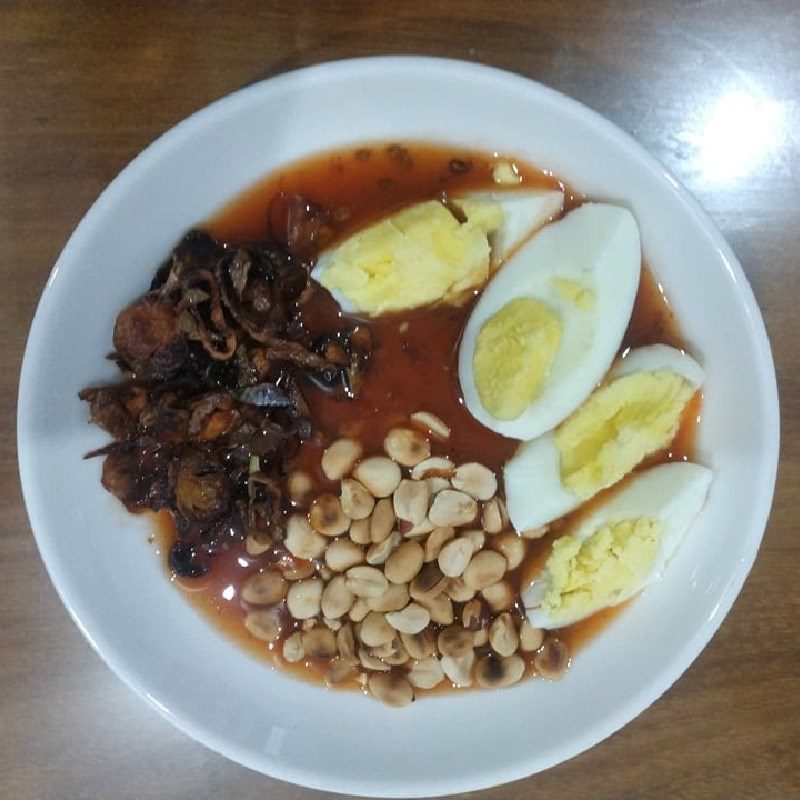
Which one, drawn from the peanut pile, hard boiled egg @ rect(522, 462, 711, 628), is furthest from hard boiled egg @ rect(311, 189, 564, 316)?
hard boiled egg @ rect(522, 462, 711, 628)

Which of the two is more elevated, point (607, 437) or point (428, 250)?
point (428, 250)

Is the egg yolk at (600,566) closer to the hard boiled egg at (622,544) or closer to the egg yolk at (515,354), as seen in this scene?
the hard boiled egg at (622,544)

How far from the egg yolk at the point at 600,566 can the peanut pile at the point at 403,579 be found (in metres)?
0.06

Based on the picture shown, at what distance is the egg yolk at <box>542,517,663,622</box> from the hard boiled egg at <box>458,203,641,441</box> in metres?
0.19

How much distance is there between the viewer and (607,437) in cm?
100

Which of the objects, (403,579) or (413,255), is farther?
(403,579)

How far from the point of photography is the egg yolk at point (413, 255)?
93 centimetres

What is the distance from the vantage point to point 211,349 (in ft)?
3.07

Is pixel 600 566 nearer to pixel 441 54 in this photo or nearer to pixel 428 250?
pixel 428 250

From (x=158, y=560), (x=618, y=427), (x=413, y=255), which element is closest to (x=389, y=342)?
(x=413, y=255)

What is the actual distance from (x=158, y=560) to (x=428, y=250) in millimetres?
622

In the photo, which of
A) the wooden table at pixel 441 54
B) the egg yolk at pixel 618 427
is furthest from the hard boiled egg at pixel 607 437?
the wooden table at pixel 441 54

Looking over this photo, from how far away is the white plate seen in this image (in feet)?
2.86

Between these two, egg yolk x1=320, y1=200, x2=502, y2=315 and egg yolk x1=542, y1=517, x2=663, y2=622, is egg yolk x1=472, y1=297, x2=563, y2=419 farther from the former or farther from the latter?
egg yolk x1=542, y1=517, x2=663, y2=622
